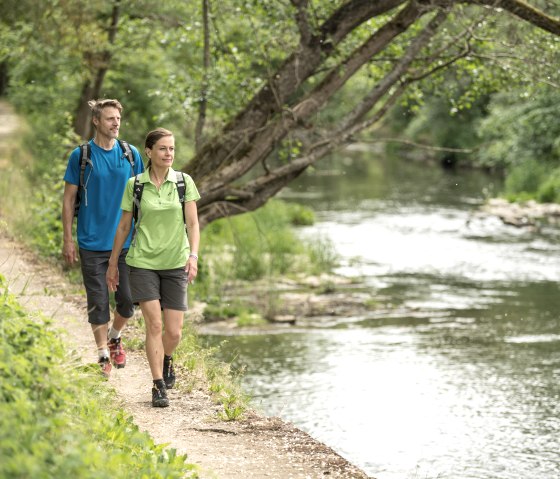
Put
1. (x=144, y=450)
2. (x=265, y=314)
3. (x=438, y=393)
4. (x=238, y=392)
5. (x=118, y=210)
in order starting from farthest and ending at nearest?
(x=265, y=314), (x=438, y=393), (x=238, y=392), (x=118, y=210), (x=144, y=450)

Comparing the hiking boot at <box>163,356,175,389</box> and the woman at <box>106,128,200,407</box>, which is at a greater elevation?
the woman at <box>106,128,200,407</box>

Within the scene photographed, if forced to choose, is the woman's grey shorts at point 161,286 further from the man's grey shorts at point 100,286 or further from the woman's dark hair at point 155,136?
the woman's dark hair at point 155,136

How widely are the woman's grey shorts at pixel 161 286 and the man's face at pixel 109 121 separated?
0.97 meters

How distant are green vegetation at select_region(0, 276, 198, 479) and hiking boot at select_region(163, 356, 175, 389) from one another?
4.66ft

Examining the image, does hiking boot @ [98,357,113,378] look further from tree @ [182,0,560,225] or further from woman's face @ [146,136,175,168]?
tree @ [182,0,560,225]

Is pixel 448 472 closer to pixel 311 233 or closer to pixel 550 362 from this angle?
pixel 550 362

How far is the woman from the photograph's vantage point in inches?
261

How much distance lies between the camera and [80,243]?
734 cm

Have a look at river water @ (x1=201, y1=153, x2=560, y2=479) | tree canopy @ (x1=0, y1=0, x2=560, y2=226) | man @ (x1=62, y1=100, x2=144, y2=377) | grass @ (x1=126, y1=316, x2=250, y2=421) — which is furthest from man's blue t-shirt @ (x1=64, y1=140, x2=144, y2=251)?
tree canopy @ (x1=0, y1=0, x2=560, y2=226)

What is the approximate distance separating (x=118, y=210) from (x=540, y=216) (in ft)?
80.4

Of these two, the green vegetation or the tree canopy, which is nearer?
the green vegetation

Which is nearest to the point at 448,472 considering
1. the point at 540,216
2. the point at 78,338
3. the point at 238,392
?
the point at 238,392

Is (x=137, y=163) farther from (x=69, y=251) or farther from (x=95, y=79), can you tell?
(x=95, y=79)

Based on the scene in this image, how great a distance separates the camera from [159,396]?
7039 mm
